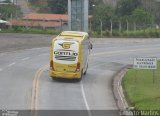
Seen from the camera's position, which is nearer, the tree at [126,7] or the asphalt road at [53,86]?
the asphalt road at [53,86]

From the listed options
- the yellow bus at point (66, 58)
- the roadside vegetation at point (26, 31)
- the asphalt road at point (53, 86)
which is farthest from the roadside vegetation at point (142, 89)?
the roadside vegetation at point (26, 31)

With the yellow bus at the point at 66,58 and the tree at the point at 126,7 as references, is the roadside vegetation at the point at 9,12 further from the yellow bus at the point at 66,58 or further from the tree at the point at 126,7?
the yellow bus at the point at 66,58

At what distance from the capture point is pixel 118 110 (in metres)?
27.0

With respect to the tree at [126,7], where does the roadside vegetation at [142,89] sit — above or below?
below

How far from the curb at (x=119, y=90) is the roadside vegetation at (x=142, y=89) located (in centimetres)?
28

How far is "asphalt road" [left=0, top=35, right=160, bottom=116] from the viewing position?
27.6 m

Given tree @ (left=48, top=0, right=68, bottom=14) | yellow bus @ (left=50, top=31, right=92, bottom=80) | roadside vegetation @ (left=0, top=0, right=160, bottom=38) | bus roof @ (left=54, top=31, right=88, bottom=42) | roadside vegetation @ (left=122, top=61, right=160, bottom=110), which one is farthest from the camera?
tree @ (left=48, top=0, right=68, bottom=14)

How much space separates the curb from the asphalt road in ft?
1.00

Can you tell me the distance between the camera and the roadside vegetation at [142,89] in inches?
1051

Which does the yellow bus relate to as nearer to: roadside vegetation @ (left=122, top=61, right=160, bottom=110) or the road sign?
Result: roadside vegetation @ (left=122, top=61, right=160, bottom=110)

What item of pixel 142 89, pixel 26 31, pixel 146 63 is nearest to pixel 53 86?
pixel 142 89

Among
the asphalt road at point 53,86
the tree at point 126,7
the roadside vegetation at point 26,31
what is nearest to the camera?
the asphalt road at point 53,86

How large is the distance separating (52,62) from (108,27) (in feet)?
178

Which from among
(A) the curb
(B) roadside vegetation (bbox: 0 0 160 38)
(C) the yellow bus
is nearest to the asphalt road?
(A) the curb
